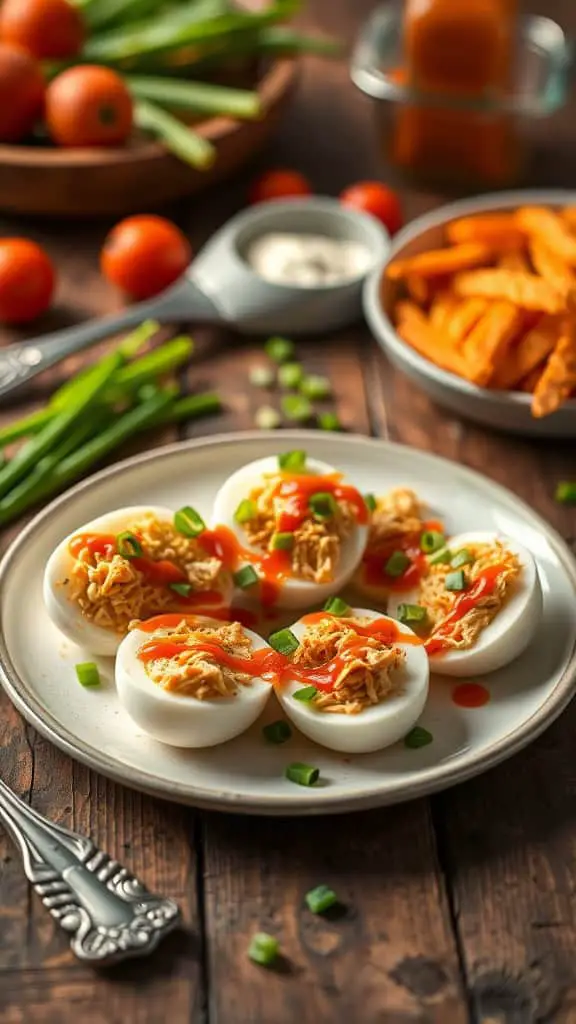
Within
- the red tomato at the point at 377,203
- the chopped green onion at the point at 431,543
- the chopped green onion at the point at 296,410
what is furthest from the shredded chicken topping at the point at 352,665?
the red tomato at the point at 377,203

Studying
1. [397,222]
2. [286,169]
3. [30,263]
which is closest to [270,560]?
[30,263]

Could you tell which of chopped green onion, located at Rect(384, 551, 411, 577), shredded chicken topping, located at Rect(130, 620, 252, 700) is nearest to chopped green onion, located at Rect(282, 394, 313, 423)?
chopped green onion, located at Rect(384, 551, 411, 577)

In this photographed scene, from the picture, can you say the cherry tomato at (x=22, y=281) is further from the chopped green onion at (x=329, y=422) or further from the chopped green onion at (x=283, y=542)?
the chopped green onion at (x=283, y=542)

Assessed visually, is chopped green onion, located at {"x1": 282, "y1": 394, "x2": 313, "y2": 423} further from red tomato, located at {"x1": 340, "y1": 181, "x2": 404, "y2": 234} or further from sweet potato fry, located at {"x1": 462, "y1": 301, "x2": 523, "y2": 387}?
red tomato, located at {"x1": 340, "y1": 181, "x2": 404, "y2": 234}

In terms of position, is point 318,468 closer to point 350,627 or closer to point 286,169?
point 350,627

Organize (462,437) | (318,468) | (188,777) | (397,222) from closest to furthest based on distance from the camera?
(188,777), (318,468), (462,437), (397,222)

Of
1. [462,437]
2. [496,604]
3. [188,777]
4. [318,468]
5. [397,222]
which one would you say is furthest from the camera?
[397,222]
